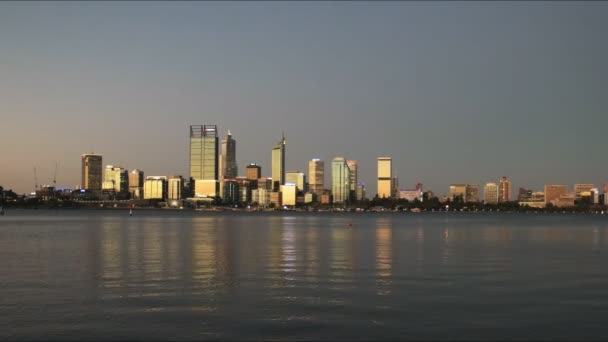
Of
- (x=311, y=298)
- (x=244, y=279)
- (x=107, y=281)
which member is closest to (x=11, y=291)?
(x=107, y=281)

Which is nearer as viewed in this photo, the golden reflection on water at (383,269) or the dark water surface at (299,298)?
the dark water surface at (299,298)

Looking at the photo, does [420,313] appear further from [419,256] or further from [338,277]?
[419,256]

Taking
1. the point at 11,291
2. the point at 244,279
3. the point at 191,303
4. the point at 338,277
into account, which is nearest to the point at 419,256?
the point at 338,277

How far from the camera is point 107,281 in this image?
1366 inches

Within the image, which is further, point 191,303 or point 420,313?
point 191,303

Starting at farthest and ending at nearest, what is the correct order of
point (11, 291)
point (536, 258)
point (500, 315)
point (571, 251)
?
point (571, 251) < point (536, 258) < point (11, 291) < point (500, 315)

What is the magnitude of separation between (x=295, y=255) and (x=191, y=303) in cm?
2689

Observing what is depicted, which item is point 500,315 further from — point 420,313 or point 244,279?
point 244,279

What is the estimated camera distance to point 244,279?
35.8 meters

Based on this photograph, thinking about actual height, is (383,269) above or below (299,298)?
below

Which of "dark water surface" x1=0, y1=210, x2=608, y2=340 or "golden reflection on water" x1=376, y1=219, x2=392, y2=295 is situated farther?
"golden reflection on water" x1=376, y1=219, x2=392, y2=295

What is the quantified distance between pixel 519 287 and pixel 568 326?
411 inches

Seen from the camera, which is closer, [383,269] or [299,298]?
[299,298]

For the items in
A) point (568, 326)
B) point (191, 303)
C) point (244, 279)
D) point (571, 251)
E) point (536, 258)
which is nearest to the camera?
point (568, 326)
